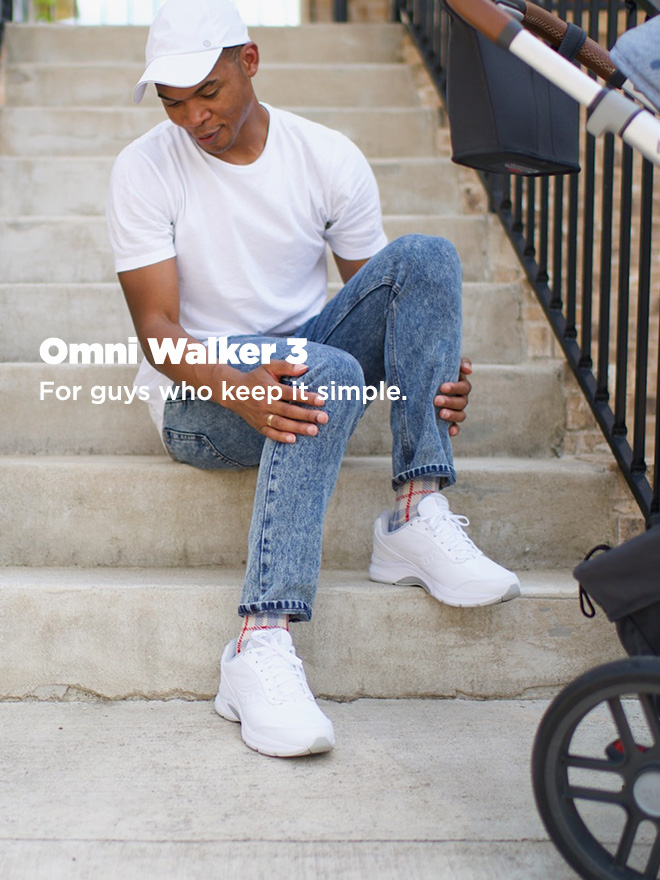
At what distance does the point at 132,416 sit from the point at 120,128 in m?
1.63

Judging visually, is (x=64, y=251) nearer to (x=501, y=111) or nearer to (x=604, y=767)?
(x=501, y=111)

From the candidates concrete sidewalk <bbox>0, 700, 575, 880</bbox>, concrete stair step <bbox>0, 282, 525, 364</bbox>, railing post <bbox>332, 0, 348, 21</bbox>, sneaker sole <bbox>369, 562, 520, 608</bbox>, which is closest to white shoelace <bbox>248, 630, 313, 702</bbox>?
concrete sidewalk <bbox>0, 700, 575, 880</bbox>

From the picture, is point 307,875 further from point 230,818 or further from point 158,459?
point 158,459

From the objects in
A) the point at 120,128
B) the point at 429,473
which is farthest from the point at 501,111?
the point at 120,128

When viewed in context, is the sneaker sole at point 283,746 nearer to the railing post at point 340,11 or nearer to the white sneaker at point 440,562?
the white sneaker at point 440,562

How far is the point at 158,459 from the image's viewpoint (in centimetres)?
208

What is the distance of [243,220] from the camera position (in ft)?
6.27

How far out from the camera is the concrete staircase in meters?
1.74

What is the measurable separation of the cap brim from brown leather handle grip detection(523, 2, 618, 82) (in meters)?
0.59

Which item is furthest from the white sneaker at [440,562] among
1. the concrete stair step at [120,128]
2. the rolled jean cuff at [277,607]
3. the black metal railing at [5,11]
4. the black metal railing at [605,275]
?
the black metal railing at [5,11]

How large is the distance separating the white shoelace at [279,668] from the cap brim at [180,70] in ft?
3.27

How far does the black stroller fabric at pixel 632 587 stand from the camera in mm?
1138

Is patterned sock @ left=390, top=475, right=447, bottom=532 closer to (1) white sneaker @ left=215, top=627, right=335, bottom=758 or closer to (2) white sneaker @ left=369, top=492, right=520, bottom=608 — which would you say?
(2) white sneaker @ left=369, top=492, right=520, bottom=608

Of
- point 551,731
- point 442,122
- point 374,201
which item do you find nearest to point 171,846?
point 551,731
